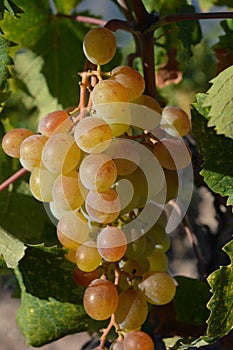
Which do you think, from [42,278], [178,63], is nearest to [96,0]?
[178,63]

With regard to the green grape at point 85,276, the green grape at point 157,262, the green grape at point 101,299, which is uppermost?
the green grape at point 101,299

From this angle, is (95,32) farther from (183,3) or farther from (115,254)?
(183,3)

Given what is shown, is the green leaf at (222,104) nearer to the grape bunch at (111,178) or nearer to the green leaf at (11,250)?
the grape bunch at (111,178)

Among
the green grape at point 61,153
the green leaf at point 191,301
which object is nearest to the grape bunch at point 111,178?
the green grape at point 61,153

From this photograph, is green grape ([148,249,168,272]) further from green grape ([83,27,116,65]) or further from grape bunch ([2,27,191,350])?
green grape ([83,27,116,65])

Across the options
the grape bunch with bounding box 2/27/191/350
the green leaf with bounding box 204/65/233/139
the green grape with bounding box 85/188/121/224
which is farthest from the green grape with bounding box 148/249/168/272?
the green leaf with bounding box 204/65/233/139
